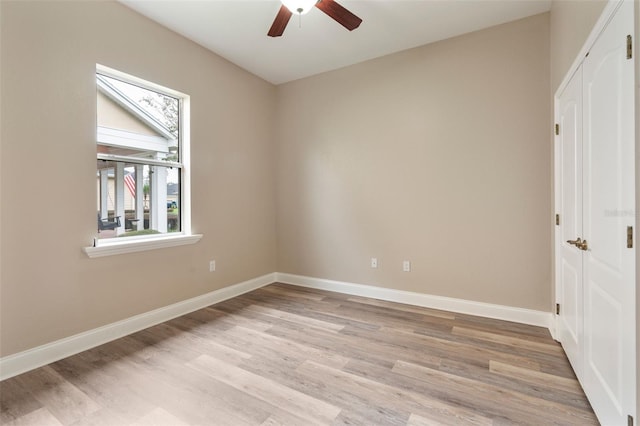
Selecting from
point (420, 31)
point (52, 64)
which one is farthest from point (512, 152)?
point (52, 64)

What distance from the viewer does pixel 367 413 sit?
1654mm

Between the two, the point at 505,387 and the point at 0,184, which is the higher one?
the point at 0,184

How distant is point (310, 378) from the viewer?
1.99 metres

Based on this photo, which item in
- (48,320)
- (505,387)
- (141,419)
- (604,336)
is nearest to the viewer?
(604,336)

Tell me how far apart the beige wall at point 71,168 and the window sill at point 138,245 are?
65mm

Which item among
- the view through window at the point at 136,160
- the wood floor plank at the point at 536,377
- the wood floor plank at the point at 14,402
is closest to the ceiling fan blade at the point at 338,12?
the view through window at the point at 136,160

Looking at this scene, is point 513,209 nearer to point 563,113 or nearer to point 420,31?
point 563,113

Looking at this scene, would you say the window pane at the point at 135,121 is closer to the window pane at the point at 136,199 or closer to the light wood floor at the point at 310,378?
the window pane at the point at 136,199

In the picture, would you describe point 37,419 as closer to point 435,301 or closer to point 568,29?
point 435,301

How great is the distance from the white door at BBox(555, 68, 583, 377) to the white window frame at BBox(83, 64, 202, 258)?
3311mm

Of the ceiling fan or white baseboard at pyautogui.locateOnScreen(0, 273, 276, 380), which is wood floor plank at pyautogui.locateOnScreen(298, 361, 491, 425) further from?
the ceiling fan

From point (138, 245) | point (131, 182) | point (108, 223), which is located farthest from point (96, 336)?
point (131, 182)

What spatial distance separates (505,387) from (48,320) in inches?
127

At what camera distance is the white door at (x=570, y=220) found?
187 cm
